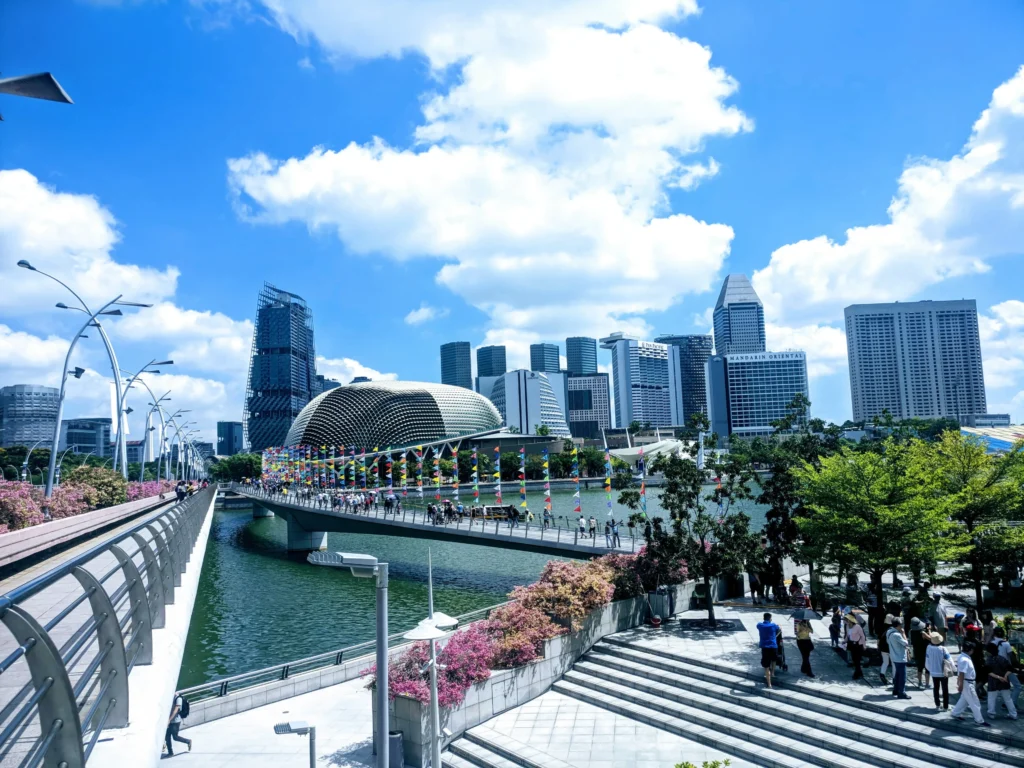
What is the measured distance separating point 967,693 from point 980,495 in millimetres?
10567

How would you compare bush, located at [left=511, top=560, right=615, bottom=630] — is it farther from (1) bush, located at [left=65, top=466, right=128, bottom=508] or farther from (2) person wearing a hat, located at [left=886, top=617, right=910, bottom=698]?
(1) bush, located at [left=65, top=466, right=128, bottom=508]

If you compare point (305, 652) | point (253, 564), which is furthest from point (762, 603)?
point (253, 564)

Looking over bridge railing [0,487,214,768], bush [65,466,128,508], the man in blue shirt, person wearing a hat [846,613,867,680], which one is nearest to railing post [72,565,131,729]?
bridge railing [0,487,214,768]

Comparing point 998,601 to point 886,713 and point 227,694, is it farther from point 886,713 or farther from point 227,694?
point 227,694

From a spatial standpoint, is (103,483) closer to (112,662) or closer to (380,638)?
(380,638)

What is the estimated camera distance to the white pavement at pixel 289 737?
1365 centimetres

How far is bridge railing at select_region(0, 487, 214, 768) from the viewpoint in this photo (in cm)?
341

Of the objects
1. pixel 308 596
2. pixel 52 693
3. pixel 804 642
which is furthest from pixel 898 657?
pixel 308 596

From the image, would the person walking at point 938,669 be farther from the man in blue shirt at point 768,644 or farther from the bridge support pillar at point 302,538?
the bridge support pillar at point 302,538

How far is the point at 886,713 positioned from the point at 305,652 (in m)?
19.2

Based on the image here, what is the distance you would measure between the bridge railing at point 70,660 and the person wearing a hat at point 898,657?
1256cm

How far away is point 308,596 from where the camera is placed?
3644cm

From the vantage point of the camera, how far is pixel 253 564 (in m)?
49.5

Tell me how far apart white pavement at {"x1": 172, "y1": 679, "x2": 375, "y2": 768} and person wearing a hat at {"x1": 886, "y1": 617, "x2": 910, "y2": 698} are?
398 inches
